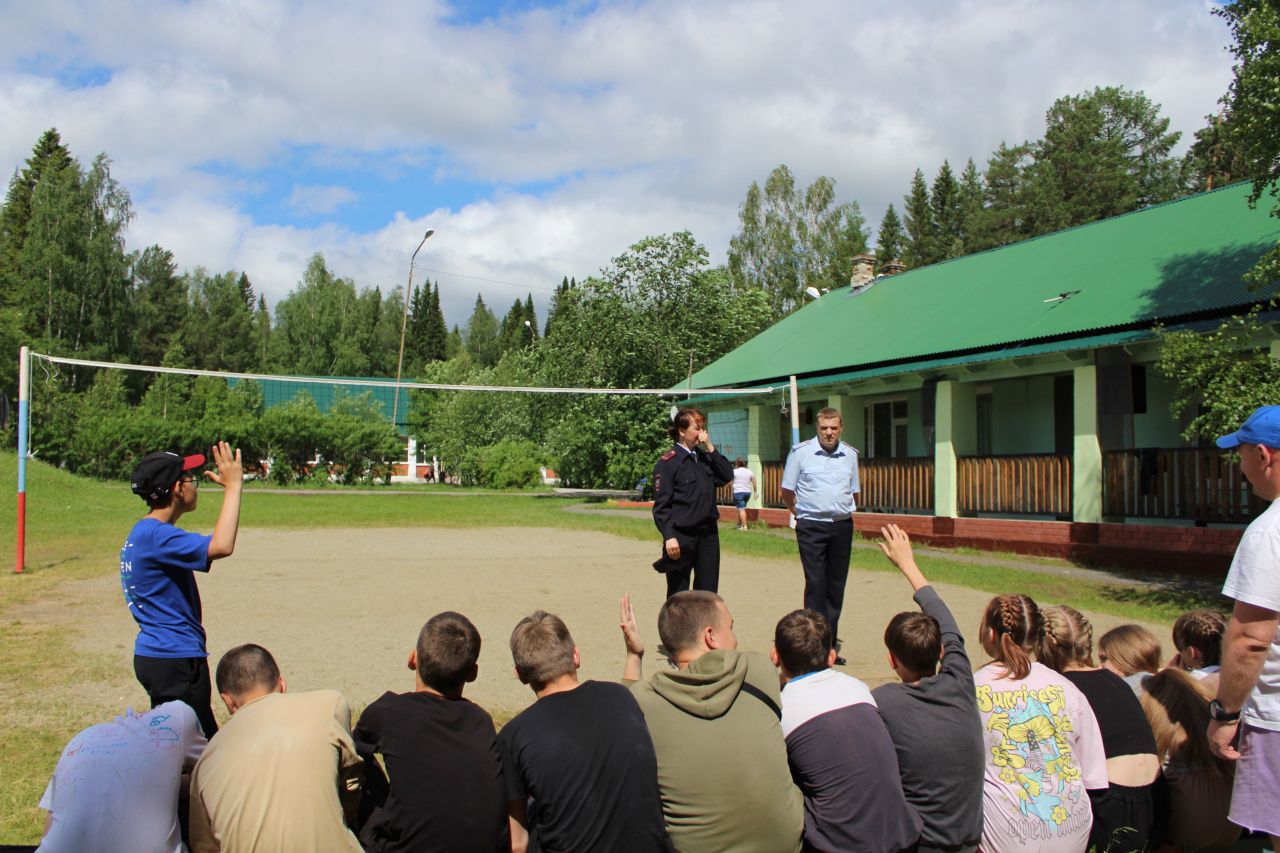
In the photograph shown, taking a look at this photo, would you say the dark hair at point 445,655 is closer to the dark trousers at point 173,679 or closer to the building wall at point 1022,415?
the dark trousers at point 173,679

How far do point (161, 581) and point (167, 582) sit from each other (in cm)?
2

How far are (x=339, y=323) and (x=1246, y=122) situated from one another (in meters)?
68.2

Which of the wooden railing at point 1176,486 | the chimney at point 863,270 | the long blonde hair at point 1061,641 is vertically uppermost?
the chimney at point 863,270

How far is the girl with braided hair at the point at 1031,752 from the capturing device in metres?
3.33

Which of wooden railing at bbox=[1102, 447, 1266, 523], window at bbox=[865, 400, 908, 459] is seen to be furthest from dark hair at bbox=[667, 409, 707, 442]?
window at bbox=[865, 400, 908, 459]

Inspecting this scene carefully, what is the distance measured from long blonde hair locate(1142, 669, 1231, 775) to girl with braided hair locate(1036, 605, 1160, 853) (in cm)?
12

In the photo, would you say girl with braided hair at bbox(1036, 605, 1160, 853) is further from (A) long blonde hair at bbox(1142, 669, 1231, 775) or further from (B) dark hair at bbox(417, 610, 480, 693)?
(B) dark hair at bbox(417, 610, 480, 693)

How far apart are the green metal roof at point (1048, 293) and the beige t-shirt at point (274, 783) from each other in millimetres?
13867

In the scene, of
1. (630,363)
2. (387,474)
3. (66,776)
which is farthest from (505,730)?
(387,474)

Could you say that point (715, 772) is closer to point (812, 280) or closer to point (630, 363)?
point (630, 363)

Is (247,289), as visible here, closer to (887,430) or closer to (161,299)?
(161,299)

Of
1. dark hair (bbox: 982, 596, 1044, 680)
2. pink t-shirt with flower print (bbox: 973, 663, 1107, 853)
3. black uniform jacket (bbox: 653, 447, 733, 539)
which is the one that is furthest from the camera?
black uniform jacket (bbox: 653, 447, 733, 539)

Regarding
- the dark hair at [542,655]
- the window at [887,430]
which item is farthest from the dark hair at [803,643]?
the window at [887,430]

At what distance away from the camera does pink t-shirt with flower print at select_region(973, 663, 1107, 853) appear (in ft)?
10.9
